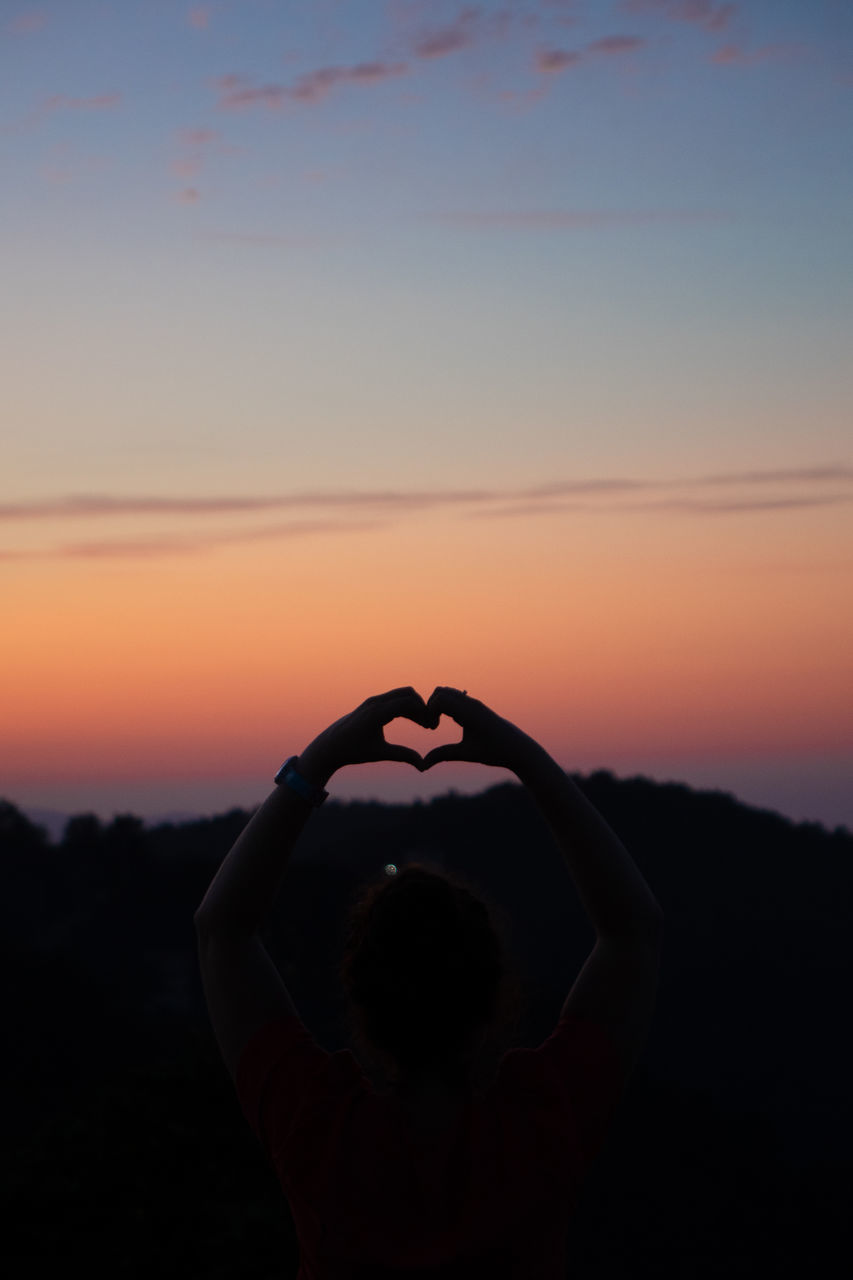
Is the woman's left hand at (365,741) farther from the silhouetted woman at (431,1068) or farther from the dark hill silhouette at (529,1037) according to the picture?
the dark hill silhouette at (529,1037)

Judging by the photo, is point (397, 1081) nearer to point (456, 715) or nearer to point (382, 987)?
point (382, 987)

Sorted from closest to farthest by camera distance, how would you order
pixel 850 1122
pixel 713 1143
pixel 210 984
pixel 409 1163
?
pixel 409 1163, pixel 210 984, pixel 713 1143, pixel 850 1122

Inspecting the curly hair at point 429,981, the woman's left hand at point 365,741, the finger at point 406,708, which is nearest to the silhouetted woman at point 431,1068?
the curly hair at point 429,981

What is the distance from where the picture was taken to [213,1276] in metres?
12.4

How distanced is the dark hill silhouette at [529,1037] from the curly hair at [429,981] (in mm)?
12260

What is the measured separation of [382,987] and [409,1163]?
0.27m

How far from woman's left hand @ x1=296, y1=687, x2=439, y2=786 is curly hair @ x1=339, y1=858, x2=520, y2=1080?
0.34 meters

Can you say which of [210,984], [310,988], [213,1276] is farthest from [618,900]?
[310,988]

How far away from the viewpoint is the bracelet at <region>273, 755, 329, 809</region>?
2199 mm

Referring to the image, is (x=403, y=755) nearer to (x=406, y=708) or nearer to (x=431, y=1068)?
(x=406, y=708)

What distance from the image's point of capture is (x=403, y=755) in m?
2.22

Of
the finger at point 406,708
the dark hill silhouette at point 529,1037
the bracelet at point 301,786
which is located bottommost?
the dark hill silhouette at point 529,1037

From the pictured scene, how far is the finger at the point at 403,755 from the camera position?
7.26ft

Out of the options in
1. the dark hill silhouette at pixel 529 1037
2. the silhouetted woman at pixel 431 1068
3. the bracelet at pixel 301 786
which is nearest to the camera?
the silhouetted woman at pixel 431 1068
